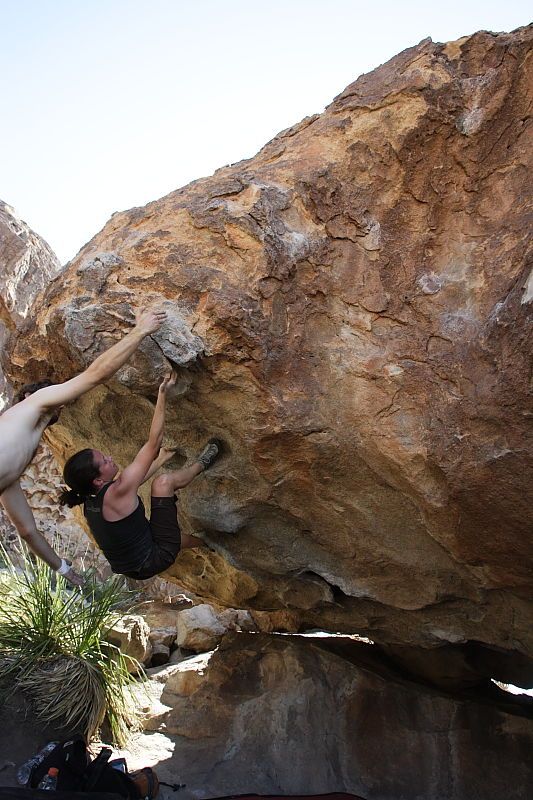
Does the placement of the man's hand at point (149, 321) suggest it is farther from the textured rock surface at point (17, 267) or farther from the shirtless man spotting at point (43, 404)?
the textured rock surface at point (17, 267)

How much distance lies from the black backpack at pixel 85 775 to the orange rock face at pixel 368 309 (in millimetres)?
1926

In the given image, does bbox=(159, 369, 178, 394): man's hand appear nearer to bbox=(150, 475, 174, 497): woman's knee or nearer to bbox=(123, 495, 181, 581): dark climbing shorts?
bbox=(150, 475, 174, 497): woman's knee

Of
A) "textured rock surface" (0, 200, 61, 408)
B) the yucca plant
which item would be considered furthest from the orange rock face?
"textured rock surface" (0, 200, 61, 408)

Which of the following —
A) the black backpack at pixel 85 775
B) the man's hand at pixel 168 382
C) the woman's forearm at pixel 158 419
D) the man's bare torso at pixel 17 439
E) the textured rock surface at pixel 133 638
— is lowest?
the textured rock surface at pixel 133 638

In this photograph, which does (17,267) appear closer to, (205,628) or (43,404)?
(205,628)

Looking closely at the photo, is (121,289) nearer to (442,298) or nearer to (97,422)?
(97,422)

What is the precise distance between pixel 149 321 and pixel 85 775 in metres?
2.80

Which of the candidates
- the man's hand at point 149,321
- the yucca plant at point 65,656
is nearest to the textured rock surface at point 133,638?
the yucca plant at point 65,656

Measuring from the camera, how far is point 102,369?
3254 millimetres

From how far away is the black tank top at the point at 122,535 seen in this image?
3.74 meters

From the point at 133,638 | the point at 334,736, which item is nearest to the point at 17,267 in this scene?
the point at 133,638

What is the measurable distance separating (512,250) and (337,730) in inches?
132

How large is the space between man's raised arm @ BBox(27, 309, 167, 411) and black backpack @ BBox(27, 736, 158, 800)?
232cm

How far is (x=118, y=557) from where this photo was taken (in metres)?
3.83
